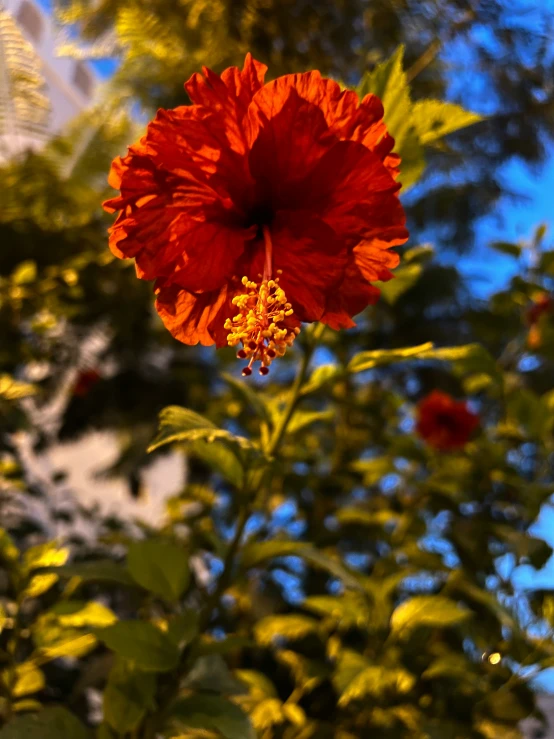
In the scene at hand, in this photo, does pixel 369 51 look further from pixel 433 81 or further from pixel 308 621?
pixel 308 621

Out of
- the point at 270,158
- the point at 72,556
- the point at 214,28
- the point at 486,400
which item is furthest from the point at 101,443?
the point at 270,158

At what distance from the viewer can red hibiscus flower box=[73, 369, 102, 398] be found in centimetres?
113

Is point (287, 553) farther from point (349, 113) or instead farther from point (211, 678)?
point (349, 113)

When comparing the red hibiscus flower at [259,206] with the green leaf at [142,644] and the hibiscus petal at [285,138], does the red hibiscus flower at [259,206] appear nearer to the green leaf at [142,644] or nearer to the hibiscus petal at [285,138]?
the hibiscus petal at [285,138]

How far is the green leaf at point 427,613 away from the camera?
0.60 meters

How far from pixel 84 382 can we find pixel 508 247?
2.43ft

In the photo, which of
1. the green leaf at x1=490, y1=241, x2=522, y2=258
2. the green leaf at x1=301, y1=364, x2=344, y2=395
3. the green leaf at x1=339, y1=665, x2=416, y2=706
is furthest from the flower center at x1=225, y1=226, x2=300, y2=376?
the green leaf at x1=490, y1=241, x2=522, y2=258

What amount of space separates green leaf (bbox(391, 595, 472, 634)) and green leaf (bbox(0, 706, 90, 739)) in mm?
328

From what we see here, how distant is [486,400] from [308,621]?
0.73 metres

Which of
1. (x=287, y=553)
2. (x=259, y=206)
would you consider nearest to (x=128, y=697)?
(x=287, y=553)

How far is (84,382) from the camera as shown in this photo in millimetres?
1145

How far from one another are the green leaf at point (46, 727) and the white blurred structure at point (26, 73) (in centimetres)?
72

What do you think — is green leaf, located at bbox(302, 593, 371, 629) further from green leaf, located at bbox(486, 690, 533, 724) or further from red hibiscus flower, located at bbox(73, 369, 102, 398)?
red hibiscus flower, located at bbox(73, 369, 102, 398)

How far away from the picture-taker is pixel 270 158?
401 millimetres
